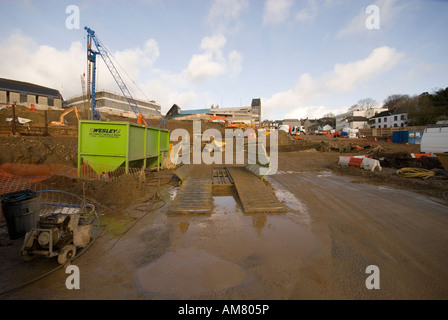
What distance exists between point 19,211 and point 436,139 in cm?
2047

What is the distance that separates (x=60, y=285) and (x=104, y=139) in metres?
6.18

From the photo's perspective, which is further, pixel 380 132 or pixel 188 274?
pixel 380 132

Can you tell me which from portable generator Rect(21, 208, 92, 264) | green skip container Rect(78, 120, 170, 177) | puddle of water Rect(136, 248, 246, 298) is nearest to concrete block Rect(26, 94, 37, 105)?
green skip container Rect(78, 120, 170, 177)

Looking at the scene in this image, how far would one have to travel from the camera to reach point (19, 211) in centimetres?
388

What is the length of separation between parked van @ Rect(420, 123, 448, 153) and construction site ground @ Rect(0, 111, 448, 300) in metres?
9.50

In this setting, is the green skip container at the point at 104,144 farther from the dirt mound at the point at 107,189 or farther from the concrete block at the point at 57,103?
the concrete block at the point at 57,103

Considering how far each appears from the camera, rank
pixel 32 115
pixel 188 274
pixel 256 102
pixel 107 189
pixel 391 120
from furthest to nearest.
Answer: pixel 256 102, pixel 391 120, pixel 32 115, pixel 107 189, pixel 188 274

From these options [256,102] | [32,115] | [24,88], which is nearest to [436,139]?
[32,115]

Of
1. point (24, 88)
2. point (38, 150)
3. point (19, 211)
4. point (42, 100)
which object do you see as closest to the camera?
point (19, 211)

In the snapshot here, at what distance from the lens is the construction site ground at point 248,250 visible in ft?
8.96

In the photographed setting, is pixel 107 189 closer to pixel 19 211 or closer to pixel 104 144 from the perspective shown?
pixel 104 144

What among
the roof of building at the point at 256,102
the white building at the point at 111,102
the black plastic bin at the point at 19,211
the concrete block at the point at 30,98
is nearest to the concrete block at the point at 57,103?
the concrete block at the point at 30,98

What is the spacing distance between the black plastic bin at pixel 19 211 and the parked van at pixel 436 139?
19.8 meters

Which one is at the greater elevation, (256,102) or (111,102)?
(256,102)
